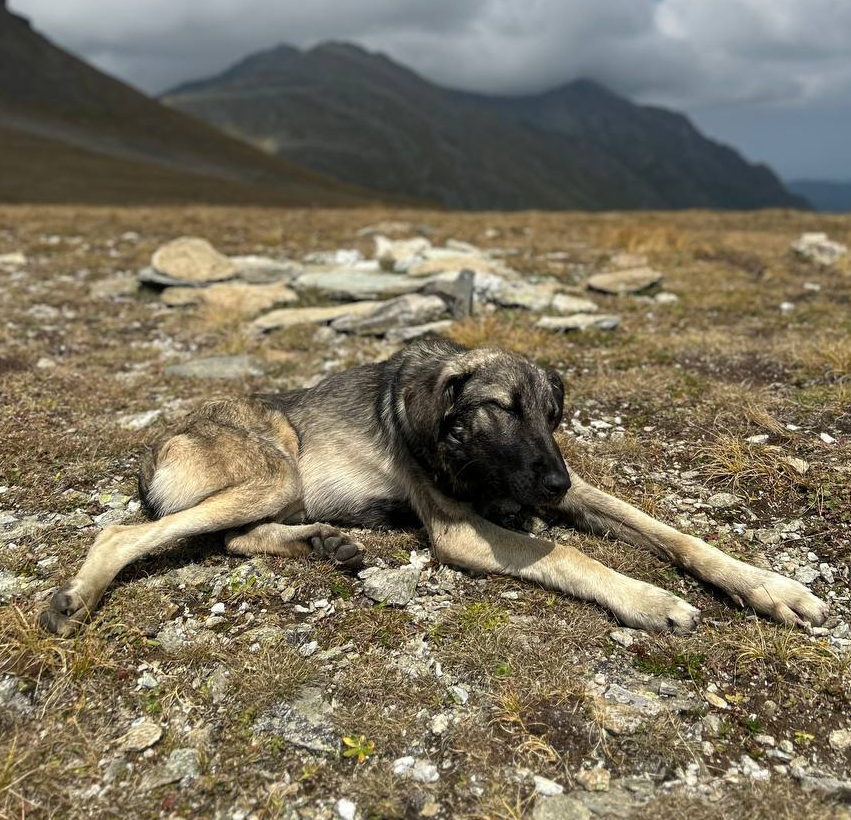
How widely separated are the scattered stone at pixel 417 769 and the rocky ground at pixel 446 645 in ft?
0.06

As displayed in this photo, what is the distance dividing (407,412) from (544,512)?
1538 mm

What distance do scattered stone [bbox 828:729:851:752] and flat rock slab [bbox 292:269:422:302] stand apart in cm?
1076

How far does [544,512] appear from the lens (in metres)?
5.57

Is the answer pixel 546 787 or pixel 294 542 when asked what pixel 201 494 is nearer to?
pixel 294 542

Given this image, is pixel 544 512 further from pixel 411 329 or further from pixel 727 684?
pixel 411 329

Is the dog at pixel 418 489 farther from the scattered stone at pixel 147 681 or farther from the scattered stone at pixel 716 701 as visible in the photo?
the scattered stone at pixel 147 681

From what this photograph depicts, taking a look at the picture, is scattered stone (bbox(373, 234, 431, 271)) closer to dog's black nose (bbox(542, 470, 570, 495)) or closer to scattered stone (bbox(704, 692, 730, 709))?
dog's black nose (bbox(542, 470, 570, 495))

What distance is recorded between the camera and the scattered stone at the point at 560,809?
299 cm

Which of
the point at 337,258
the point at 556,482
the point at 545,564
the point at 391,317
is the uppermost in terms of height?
the point at 337,258

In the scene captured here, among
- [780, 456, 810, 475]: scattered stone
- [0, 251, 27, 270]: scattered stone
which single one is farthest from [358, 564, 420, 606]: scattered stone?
[0, 251, 27, 270]: scattered stone

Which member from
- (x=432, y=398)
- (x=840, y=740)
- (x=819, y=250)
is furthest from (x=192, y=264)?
(x=819, y=250)

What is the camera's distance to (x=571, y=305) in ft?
40.3

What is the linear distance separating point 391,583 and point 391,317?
7152 mm

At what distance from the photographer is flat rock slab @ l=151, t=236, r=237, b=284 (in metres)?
14.8
